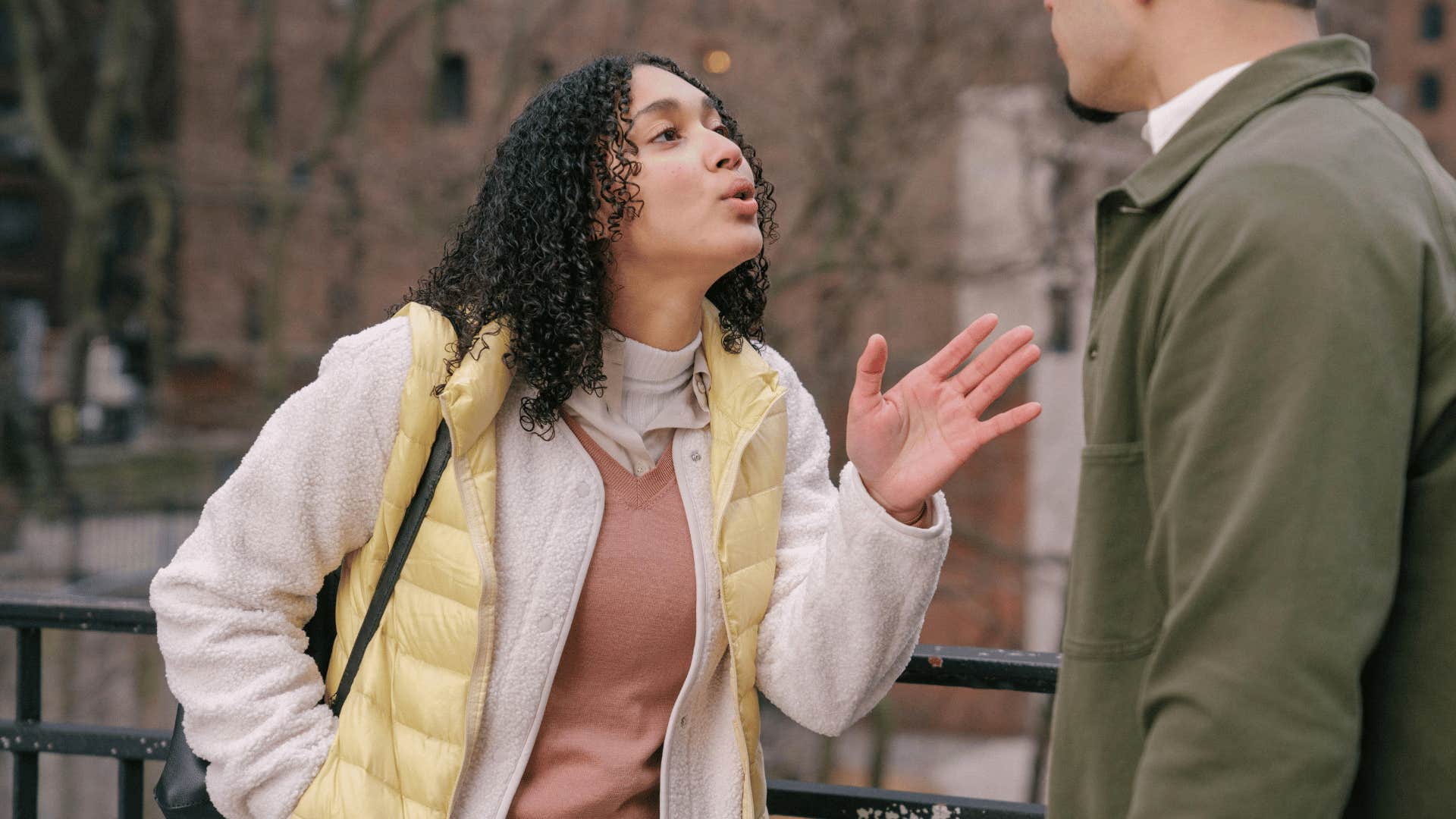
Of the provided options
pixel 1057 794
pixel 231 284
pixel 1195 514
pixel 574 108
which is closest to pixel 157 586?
pixel 574 108

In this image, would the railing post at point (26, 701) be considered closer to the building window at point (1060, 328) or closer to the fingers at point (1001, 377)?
the fingers at point (1001, 377)

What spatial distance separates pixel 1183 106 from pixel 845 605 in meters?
0.97

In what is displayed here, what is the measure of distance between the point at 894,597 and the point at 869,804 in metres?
0.48

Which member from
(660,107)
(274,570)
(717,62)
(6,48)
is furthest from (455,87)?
(274,570)

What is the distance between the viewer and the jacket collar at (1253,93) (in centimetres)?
136

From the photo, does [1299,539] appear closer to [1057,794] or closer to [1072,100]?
[1057,794]

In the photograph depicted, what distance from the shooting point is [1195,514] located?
124cm

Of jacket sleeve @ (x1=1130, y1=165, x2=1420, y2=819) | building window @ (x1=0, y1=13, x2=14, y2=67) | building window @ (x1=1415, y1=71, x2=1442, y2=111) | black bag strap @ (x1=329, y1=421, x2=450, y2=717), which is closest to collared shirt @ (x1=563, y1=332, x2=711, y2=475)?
black bag strap @ (x1=329, y1=421, x2=450, y2=717)

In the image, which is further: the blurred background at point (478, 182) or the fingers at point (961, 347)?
the blurred background at point (478, 182)

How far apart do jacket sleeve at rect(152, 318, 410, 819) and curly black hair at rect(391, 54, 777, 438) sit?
0.58ft

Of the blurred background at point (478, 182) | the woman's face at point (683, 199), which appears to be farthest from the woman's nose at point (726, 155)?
the blurred background at point (478, 182)

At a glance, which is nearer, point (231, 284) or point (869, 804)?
point (869, 804)

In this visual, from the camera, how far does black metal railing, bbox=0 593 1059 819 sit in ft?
7.70

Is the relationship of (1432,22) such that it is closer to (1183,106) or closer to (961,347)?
(961,347)
